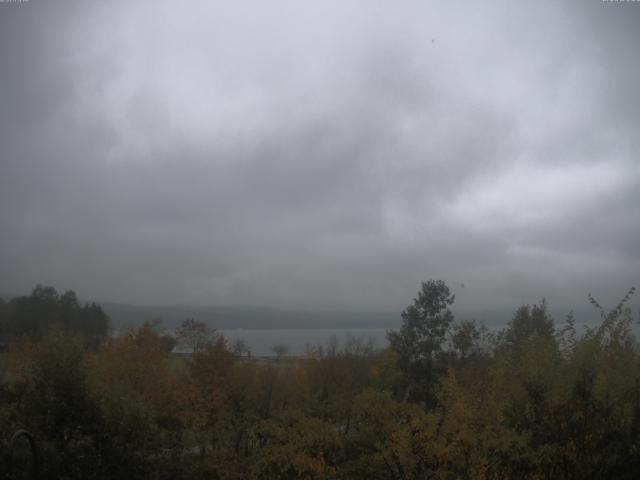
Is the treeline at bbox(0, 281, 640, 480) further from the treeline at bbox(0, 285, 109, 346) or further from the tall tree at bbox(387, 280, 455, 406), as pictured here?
the treeline at bbox(0, 285, 109, 346)

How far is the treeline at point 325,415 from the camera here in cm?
1464

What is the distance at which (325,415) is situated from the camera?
Answer: 95.2 feet

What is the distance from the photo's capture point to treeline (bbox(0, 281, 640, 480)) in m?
14.6

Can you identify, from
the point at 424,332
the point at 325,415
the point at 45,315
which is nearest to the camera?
the point at 325,415

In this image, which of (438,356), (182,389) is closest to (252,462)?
(182,389)

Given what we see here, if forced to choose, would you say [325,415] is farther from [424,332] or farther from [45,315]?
[45,315]

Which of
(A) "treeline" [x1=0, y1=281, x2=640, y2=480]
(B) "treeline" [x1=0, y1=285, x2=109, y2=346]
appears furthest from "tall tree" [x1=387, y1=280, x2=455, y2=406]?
(B) "treeline" [x1=0, y1=285, x2=109, y2=346]

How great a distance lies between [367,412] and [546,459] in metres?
11.4

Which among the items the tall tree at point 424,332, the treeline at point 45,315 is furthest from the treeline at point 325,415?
the treeline at point 45,315

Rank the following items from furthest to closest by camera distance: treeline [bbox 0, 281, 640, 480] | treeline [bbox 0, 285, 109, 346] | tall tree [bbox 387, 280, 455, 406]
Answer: treeline [bbox 0, 285, 109, 346], tall tree [bbox 387, 280, 455, 406], treeline [bbox 0, 281, 640, 480]

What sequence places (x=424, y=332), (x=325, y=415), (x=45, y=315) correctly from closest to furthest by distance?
(x=325, y=415)
(x=424, y=332)
(x=45, y=315)

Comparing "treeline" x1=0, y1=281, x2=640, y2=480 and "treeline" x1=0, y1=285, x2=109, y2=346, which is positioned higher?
"treeline" x1=0, y1=285, x2=109, y2=346

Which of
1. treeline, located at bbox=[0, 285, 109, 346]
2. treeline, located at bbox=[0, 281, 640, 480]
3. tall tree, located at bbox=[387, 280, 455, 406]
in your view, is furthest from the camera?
treeline, located at bbox=[0, 285, 109, 346]

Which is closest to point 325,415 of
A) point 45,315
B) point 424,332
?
point 424,332
